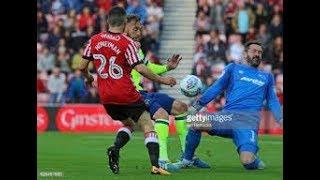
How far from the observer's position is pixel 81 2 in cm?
1941

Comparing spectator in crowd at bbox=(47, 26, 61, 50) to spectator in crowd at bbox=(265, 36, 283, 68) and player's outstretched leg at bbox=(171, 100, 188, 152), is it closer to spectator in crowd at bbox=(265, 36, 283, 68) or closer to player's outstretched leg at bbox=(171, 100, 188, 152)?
spectator in crowd at bbox=(265, 36, 283, 68)

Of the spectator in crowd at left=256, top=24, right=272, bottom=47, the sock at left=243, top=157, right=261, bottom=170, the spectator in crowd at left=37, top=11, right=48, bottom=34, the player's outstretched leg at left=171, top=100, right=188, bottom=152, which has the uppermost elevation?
the spectator in crowd at left=37, top=11, right=48, bottom=34

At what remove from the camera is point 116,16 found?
10.1 meters

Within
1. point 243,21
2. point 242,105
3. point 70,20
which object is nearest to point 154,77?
point 242,105

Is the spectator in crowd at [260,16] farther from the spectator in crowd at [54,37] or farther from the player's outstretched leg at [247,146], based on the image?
the player's outstretched leg at [247,146]

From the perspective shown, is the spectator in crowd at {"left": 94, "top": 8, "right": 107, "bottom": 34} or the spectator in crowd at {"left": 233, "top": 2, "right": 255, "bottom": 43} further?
the spectator in crowd at {"left": 233, "top": 2, "right": 255, "bottom": 43}

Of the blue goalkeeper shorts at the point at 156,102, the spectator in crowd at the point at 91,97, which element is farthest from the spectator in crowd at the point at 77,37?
the blue goalkeeper shorts at the point at 156,102

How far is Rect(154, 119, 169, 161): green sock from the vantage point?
1101 centimetres

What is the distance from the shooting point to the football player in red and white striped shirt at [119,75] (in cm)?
1016

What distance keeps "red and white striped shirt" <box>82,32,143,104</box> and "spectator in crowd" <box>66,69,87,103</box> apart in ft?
29.2

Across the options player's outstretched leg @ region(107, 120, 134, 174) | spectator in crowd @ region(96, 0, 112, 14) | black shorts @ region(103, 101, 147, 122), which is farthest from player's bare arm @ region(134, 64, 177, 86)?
spectator in crowd @ region(96, 0, 112, 14)
